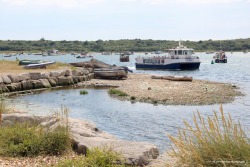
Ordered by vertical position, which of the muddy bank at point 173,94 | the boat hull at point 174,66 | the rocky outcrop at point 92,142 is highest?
the rocky outcrop at point 92,142

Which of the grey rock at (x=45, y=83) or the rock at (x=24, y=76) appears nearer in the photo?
the rock at (x=24, y=76)

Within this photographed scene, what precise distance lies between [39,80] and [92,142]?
2582cm

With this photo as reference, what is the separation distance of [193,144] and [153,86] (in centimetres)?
2898

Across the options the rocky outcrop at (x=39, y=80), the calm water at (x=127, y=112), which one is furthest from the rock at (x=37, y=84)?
the calm water at (x=127, y=112)

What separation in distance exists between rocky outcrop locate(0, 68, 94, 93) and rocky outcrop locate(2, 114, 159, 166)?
18.4 meters

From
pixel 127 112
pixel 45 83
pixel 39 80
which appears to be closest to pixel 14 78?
pixel 39 80

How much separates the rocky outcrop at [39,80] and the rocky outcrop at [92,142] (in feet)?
60.5

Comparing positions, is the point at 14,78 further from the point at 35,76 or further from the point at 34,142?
the point at 34,142

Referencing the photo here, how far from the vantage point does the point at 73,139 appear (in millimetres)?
9641

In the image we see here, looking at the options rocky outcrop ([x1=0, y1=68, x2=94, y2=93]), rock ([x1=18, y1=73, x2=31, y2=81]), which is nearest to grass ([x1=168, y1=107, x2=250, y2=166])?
rocky outcrop ([x1=0, y1=68, x2=94, y2=93])

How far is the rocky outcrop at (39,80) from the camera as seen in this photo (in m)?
31.1

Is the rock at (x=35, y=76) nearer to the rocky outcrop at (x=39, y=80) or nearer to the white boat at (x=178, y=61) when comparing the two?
the rocky outcrop at (x=39, y=80)

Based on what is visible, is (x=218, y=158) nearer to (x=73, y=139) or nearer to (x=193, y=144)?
(x=193, y=144)

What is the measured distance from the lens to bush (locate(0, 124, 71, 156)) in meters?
9.03
